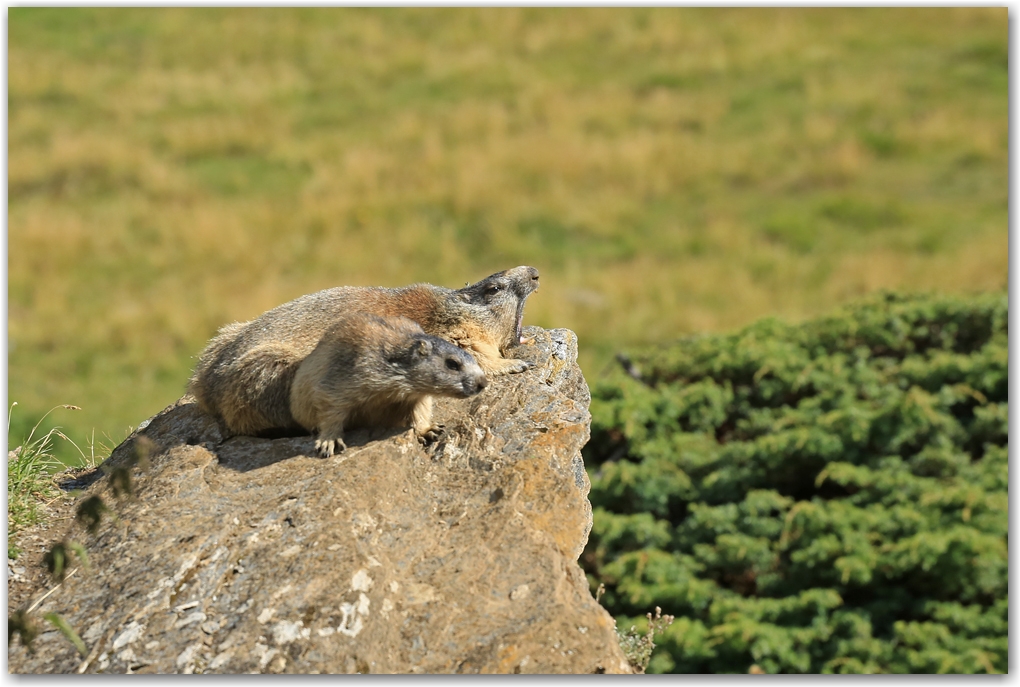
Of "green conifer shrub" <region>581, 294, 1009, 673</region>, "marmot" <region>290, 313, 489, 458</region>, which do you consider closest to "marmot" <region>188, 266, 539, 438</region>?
"marmot" <region>290, 313, 489, 458</region>

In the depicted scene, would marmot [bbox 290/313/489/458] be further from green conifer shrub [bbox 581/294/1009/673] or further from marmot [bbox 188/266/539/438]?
green conifer shrub [bbox 581/294/1009/673]

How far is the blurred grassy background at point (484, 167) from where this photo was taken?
21156mm

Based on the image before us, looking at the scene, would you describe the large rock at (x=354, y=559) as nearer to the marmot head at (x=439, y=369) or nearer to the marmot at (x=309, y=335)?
the marmot at (x=309, y=335)

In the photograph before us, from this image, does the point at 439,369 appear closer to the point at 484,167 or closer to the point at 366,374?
the point at 366,374

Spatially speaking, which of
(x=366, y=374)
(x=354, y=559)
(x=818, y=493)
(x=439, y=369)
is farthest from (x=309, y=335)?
(x=818, y=493)

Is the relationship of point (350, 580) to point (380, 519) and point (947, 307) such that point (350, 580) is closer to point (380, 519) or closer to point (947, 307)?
point (380, 519)

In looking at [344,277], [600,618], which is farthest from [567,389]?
[344,277]

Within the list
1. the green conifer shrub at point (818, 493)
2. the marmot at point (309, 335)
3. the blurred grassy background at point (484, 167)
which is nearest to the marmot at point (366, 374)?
the marmot at point (309, 335)

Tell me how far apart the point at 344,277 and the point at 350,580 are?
1689 cm

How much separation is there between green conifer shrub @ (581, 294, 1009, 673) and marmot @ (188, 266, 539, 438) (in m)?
3.03

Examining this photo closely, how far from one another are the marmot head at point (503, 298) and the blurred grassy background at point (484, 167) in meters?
9.73

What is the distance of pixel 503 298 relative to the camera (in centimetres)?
761

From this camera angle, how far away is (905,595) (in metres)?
9.76

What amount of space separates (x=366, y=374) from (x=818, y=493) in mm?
5778
